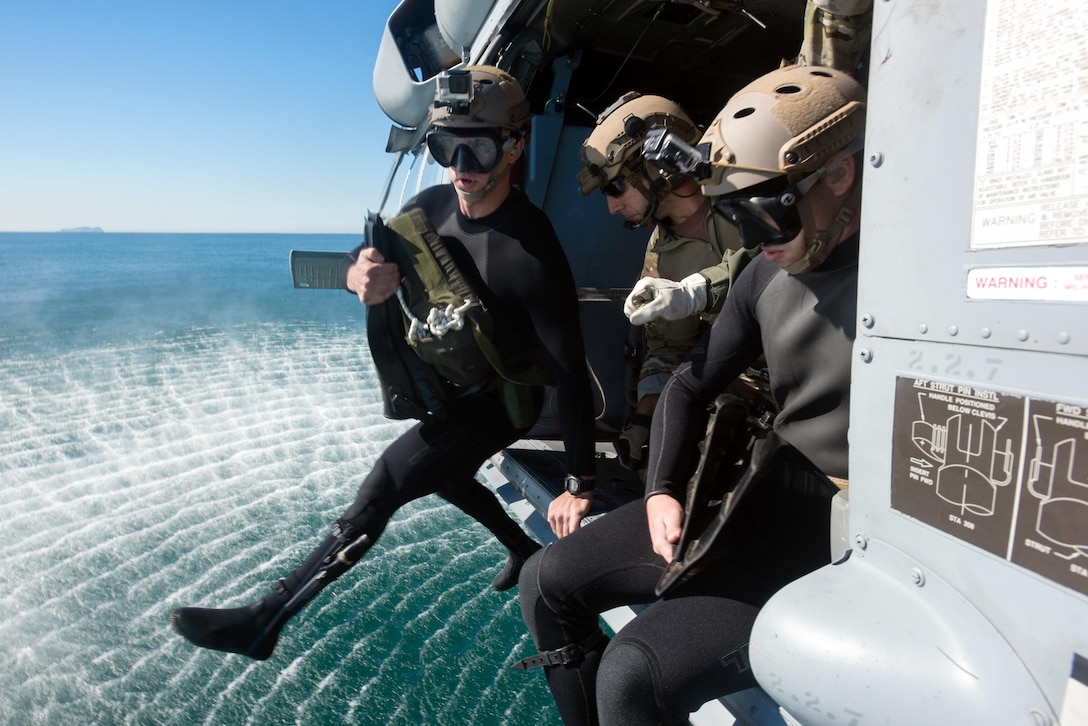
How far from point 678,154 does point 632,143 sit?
1.06 meters

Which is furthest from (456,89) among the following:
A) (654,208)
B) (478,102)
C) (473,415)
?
(473,415)

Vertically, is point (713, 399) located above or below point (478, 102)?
below

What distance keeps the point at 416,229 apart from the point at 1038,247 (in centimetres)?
182

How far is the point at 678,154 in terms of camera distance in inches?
62.8

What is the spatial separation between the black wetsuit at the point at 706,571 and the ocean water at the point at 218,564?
133cm

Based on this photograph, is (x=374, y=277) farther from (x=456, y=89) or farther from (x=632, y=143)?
(x=632, y=143)

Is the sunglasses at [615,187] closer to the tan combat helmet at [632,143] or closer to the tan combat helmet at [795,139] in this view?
the tan combat helmet at [632,143]

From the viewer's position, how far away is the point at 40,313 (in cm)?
1479

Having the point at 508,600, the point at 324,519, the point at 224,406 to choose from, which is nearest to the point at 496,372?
the point at 508,600

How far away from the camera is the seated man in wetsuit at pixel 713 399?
1.42m

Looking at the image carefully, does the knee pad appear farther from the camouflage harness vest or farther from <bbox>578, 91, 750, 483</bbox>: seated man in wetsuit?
<bbox>578, 91, 750, 483</bbox>: seated man in wetsuit

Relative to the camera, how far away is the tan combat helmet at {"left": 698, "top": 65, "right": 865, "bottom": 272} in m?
1.39

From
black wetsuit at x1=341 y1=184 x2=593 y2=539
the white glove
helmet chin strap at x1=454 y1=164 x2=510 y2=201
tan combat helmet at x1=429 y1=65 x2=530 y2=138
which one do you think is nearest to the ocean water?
black wetsuit at x1=341 y1=184 x2=593 y2=539

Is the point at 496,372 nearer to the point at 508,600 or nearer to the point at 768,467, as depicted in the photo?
the point at 768,467
